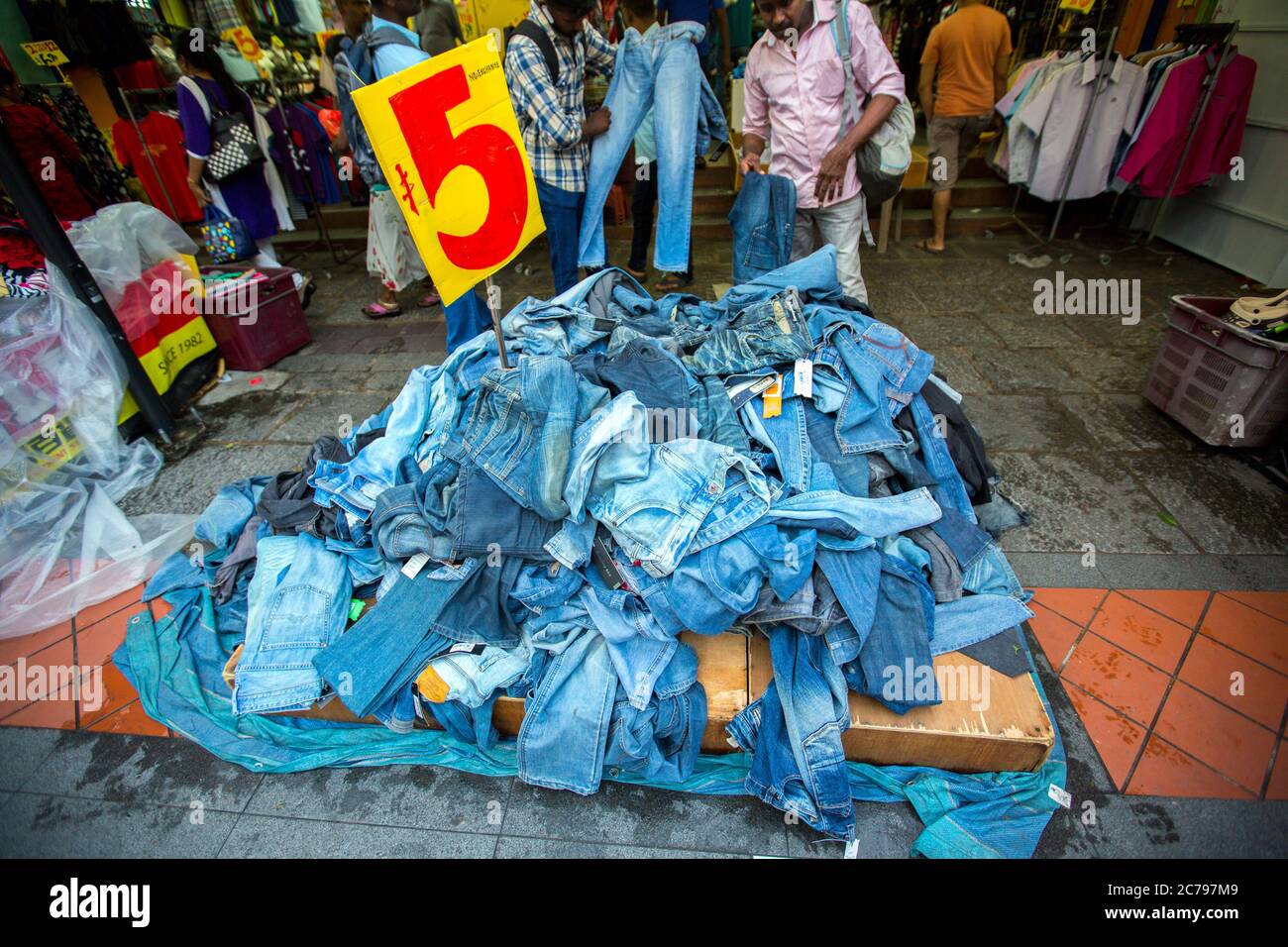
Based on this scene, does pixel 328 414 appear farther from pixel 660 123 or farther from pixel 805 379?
pixel 805 379

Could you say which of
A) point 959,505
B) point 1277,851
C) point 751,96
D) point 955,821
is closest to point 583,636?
point 955,821

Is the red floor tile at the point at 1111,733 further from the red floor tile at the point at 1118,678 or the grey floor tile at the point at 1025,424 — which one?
the grey floor tile at the point at 1025,424

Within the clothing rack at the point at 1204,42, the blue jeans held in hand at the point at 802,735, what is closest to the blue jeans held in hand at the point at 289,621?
the blue jeans held in hand at the point at 802,735

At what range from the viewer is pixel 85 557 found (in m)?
2.90

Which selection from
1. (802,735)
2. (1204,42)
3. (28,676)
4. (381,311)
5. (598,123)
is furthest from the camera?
(381,311)

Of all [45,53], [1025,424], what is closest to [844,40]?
[1025,424]

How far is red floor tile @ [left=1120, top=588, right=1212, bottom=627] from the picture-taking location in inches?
97.1

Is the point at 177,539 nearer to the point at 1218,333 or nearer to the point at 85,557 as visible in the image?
the point at 85,557

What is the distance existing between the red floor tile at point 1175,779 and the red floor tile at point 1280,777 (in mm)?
83

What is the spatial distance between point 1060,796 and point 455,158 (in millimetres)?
2899

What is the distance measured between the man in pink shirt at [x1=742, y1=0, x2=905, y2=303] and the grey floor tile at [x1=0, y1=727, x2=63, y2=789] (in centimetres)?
426

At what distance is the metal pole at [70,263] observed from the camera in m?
3.06

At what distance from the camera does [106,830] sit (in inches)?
78.5
